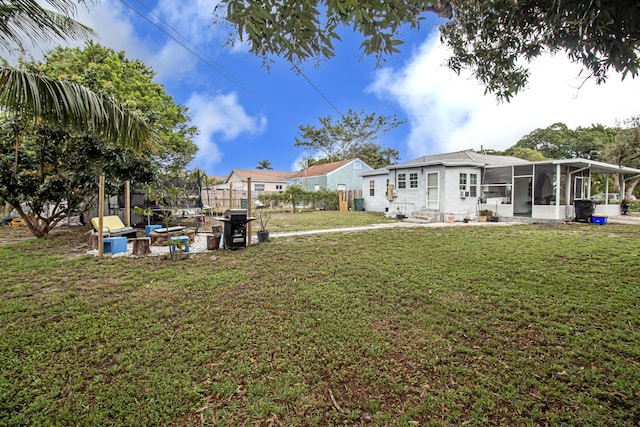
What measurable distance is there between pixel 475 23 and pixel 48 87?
213 inches

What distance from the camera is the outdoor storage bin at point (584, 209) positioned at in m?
12.8

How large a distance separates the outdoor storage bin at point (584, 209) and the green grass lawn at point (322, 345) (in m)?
9.19

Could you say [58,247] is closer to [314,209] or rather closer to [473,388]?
[473,388]

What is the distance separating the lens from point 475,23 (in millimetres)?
4191

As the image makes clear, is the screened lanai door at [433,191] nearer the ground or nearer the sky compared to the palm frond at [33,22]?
nearer the ground

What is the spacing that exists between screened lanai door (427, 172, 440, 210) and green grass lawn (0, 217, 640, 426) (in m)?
9.40

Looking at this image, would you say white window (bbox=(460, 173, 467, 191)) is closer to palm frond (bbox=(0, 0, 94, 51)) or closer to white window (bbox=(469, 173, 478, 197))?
white window (bbox=(469, 173, 478, 197))

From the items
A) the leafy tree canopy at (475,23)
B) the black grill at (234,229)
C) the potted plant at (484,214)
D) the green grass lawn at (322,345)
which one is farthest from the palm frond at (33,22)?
the potted plant at (484,214)

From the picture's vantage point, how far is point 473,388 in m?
2.32


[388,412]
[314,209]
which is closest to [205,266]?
[388,412]

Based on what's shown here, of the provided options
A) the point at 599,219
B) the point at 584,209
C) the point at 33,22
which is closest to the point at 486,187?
the point at 584,209

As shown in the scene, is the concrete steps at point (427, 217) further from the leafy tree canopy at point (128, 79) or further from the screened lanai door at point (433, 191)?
the leafy tree canopy at point (128, 79)

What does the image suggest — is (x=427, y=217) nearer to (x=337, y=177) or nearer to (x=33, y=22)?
(x=33, y=22)

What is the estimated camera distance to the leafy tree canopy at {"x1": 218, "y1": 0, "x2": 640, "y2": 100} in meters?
2.23
